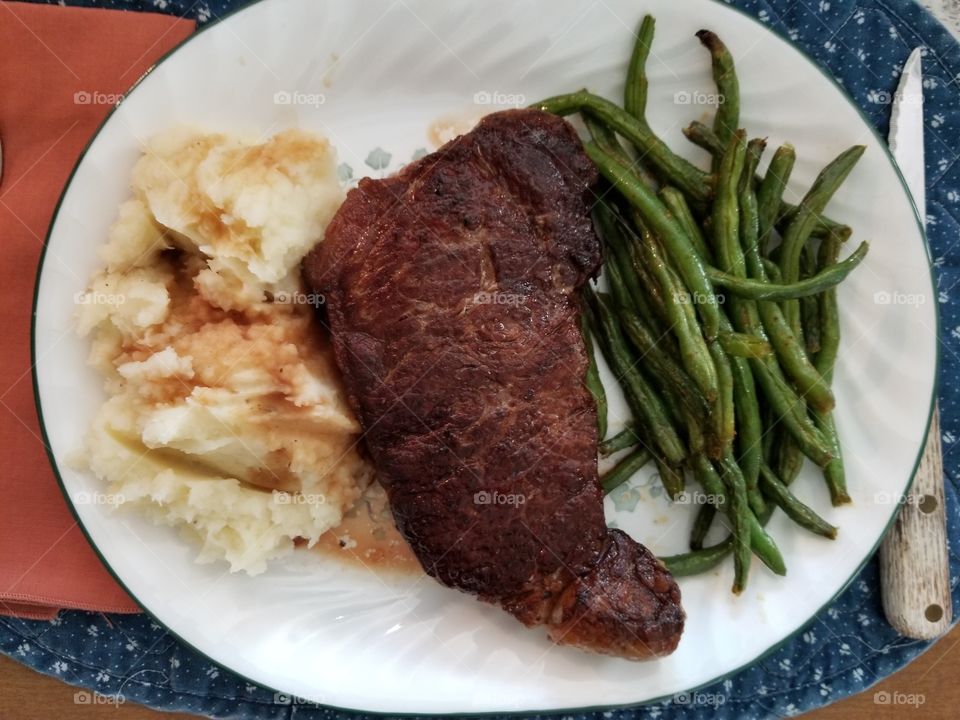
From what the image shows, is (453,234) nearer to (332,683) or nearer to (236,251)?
(236,251)

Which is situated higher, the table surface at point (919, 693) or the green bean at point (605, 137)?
the green bean at point (605, 137)

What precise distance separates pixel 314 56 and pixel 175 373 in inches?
67.4

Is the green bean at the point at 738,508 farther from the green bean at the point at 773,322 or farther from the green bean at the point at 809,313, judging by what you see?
the green bean at the point at 809,313

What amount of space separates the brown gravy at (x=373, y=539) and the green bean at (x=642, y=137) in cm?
218

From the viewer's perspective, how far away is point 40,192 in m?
3.46

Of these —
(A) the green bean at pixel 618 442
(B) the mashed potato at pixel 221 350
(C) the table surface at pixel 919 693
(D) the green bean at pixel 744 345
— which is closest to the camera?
(B) the mashed potato at pixel 221 350

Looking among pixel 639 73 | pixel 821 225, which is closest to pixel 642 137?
pixel 639 73

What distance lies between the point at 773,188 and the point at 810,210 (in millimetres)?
209

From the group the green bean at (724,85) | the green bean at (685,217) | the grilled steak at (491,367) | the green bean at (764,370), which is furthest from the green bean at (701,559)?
the green bean at (724,85)

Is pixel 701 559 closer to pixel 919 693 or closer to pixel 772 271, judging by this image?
pixel 772 271

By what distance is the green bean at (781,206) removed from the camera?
3.41 metres

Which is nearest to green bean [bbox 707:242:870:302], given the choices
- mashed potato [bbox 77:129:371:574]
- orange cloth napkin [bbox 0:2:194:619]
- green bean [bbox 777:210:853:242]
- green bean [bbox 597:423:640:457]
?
green bean [bbox 777:210:853:242]

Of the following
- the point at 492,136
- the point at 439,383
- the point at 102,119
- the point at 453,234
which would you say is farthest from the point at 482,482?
the point at 102,119

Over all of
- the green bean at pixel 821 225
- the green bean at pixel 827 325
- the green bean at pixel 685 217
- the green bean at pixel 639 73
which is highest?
the green bean at pixel 639 73
